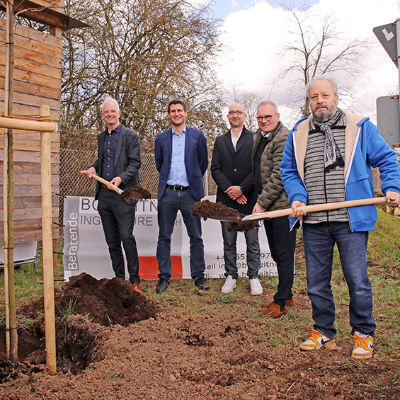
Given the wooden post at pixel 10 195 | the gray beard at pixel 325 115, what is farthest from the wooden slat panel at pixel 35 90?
the gray beard at pixel 325 115

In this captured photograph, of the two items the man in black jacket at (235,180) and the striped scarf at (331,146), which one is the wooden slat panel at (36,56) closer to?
the man in black jacket at (235,180)

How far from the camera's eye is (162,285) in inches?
233

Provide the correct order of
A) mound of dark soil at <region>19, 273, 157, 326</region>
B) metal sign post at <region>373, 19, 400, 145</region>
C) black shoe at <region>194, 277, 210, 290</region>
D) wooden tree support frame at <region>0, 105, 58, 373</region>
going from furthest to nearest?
black shoe at <region>194, 277, 210, 290</region>
metal sign post at <region>373, 19, 400, 145</region>
mound of dark soil at <region>19, 273, 157, 326</region>
wooden tree support frame at <region>0, 105, 58, 373</region>

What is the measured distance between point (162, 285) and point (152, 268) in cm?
103

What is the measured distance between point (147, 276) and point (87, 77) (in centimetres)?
714

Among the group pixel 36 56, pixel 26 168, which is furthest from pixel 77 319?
pixel 36 56

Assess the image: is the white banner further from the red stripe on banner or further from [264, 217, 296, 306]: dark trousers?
[264, 217, 296, 306]: dark trousers

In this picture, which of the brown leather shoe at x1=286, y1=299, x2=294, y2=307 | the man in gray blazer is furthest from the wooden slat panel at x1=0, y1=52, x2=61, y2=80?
the brown leather shoe at x1=286, y1=299, x2=294, y2=307

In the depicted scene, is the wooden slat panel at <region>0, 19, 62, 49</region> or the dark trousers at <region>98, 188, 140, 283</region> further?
the wooden slat panel at <region>0, 19, 62, 49</region>

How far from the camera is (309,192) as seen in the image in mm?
3605

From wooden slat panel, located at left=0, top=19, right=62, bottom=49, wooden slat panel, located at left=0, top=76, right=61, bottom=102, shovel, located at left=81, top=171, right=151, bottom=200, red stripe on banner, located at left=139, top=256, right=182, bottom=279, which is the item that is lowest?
red stripe on banner, located at left=139, top=256, right=182, bottom=279

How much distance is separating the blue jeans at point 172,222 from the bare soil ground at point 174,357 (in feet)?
3.77

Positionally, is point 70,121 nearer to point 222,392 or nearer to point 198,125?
point 198,125

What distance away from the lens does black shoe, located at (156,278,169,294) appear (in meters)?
5.82
